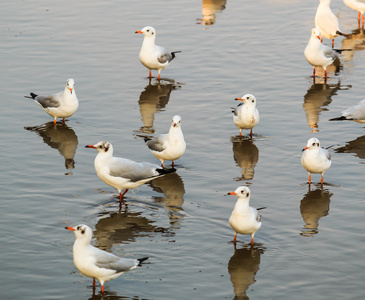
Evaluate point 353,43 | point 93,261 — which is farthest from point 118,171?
point 353,43

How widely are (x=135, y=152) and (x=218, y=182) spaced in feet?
7.89

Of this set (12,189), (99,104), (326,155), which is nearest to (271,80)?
(99,104)

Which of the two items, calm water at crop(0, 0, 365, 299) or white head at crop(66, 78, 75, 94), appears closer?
calm water at crop(0, 0, 365, 299)

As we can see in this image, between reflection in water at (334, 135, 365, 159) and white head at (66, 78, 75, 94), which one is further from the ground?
white head at (66, 78, 75, 94)

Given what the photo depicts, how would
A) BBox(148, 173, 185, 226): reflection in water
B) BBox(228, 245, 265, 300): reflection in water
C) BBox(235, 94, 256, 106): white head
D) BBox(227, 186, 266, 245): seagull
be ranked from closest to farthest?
1. BBox(228, 245, 265, 300): reflection in water
2. BBox(227, 186, 266, 245): seagull
3. BBox(148, 173, 185, 226): reflection in water
4. BBox(235, 94, 256, 106): white head

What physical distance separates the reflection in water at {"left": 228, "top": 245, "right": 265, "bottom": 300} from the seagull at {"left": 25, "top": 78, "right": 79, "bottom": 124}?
23.2 ft

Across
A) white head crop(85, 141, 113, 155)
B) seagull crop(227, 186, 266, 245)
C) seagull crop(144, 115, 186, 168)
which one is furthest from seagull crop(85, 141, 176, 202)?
seagull crop(227, 186, 266, 245)

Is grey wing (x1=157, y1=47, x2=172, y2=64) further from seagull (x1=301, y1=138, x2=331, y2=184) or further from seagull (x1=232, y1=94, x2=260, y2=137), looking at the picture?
seagull (x1=301, y1=138, x2=331, y2=184)

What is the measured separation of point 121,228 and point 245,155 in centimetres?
436

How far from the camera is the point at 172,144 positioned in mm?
15602

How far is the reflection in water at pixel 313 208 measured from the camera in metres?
13.4

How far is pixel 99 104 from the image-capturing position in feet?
64.2

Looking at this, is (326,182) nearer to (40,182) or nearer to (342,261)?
(342,261)

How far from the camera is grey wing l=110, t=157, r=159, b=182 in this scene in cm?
1416
